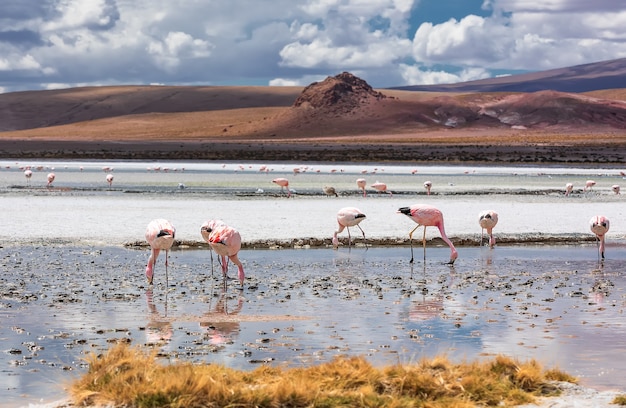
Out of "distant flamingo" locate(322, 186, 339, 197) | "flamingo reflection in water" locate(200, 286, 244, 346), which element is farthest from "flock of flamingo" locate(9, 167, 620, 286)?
"distant flamingo" locate(322, 186, 339, 197)

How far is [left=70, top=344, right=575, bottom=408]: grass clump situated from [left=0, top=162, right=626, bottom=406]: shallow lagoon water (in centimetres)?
57

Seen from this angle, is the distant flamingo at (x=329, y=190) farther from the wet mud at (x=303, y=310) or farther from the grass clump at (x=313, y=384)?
the grass clump at (x=313, y=384)

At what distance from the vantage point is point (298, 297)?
40.3 ft

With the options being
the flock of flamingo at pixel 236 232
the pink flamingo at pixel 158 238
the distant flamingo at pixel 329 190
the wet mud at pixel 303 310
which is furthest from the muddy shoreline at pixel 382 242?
the distant flamingo at pixel 329 190

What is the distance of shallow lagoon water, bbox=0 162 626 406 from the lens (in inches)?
356

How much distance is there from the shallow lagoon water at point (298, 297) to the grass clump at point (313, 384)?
570 mm

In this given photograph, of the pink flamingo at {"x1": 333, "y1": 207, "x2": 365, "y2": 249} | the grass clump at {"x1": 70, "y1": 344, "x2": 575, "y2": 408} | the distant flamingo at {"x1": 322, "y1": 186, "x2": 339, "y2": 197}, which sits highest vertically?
the pink flamingo at {"x1": 333, "y1": 207, "x2": 365, "y2": 249}

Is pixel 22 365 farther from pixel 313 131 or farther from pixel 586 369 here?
pixel 313 131

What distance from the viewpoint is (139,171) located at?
50.5 meters

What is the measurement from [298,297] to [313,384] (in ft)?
17.1

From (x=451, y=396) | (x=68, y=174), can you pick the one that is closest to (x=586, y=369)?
(x=451, y=396)

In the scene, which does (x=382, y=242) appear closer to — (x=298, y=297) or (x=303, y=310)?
(x=298, y=297)

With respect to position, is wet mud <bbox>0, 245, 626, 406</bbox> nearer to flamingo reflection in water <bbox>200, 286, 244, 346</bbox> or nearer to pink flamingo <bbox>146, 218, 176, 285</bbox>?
flamingo reflection in water <bbox>200, 286, 244, 346</bbox>

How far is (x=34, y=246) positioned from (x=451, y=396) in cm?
1178
